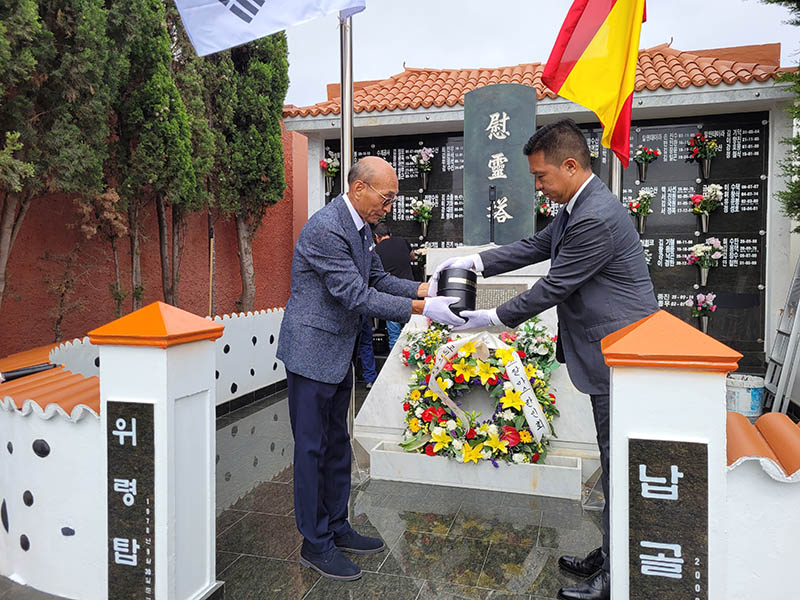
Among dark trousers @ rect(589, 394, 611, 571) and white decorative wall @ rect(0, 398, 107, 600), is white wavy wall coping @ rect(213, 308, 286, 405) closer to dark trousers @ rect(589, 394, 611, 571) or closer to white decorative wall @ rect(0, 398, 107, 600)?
white decorative wall @ rect(0, 398, 107, 600)

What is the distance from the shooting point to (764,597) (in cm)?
180

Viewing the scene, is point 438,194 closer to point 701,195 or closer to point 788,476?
point 701,195

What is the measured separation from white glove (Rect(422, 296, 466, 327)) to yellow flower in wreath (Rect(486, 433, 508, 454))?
1.09 m

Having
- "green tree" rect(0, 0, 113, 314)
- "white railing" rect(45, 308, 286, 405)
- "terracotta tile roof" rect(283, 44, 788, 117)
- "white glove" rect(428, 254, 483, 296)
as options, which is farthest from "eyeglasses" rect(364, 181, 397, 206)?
"terracotta tile roof" rect(283, 44, 788, 117)

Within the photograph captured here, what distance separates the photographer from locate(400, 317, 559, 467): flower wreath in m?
3.59

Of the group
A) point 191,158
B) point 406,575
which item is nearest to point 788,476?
point 406,575

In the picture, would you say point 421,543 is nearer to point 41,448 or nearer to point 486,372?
point 486,372

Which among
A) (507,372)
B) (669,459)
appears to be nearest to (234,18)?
(507,372)

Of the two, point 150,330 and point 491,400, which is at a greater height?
point 150,330

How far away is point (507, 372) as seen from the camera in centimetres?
363

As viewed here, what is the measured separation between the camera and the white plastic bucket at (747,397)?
543 cm

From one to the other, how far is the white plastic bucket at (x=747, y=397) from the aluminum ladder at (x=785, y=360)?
13 centimetres

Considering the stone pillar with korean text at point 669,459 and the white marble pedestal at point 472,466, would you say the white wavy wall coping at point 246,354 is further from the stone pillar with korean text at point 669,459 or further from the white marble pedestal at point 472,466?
the stone pillar with korean text at point 669,459

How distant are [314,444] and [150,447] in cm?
73
